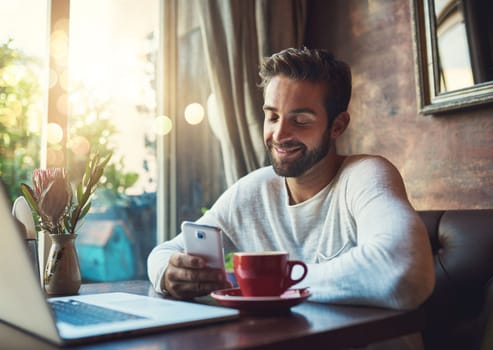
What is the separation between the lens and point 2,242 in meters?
0.73

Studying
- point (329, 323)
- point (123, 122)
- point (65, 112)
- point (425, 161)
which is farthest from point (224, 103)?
point (329, 323)

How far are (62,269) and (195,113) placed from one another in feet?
5.32

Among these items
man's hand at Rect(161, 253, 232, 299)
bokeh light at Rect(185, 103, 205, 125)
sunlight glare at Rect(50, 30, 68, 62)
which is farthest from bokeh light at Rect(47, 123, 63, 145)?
man's hand at Rect(161, 253, 232, 299)

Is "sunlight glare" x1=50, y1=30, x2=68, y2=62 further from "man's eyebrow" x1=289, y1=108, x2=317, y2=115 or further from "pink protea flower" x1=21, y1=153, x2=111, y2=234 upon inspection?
"man's eyebrow" x1=289, y1=108, x2=317, y2=115

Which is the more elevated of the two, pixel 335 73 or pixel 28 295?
pixel 335 73

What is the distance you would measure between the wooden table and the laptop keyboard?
0.07 metres

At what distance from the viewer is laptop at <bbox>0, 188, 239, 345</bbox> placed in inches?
26.9

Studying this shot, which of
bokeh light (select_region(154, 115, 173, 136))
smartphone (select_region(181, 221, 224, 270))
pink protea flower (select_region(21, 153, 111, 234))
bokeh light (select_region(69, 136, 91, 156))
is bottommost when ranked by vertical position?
smartphone (select_region(181, 221, 224, 270))

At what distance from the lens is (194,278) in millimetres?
1080

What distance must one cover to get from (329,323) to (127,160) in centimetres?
197

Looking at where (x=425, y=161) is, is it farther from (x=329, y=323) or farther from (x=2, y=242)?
(x=2, y=242)

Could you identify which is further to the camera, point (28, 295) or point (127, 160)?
point (127, 160)

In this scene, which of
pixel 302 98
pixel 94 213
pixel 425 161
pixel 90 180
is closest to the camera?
pixel 90 180

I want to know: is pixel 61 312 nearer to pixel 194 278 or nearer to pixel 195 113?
pixel 194 278
